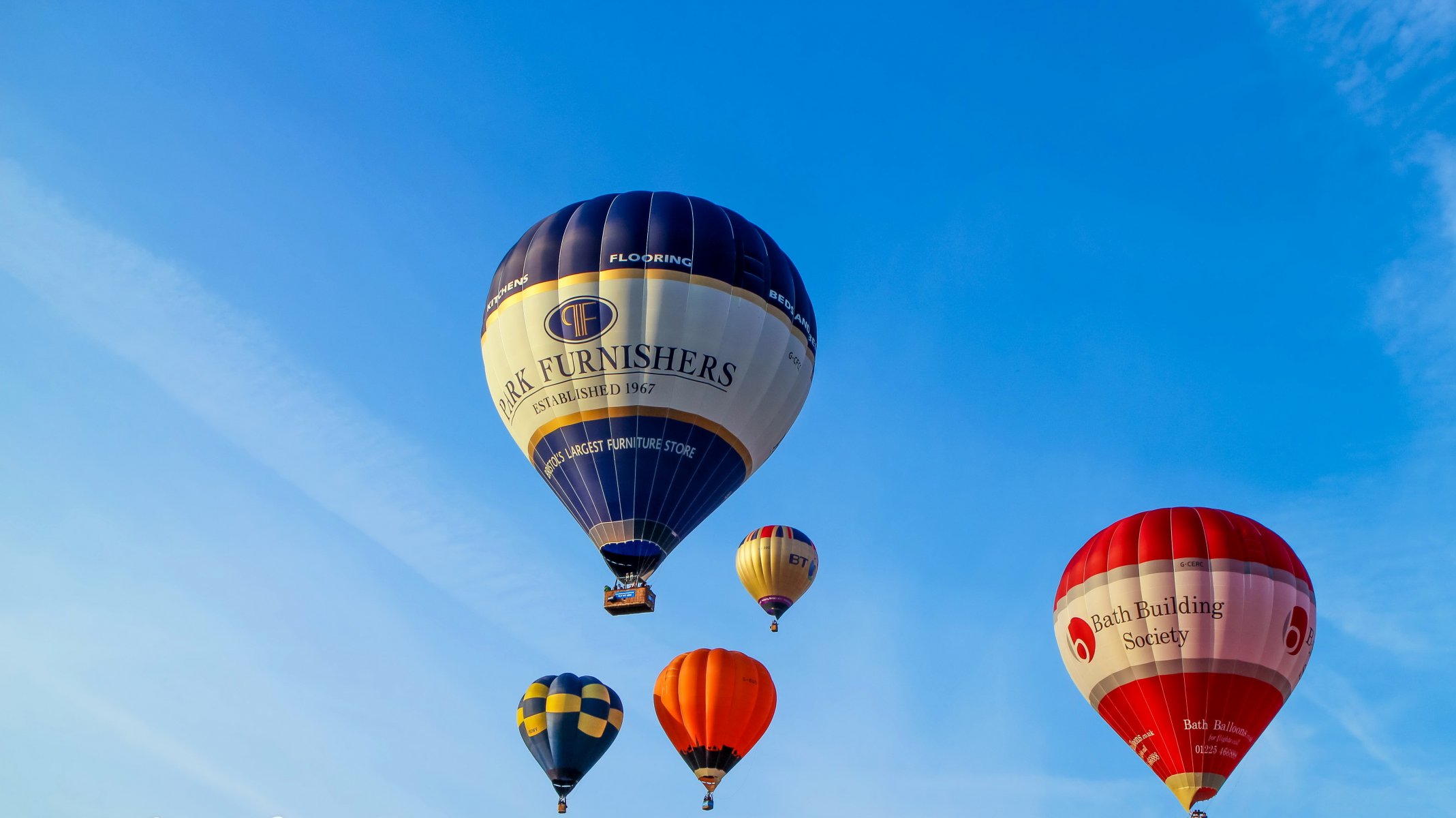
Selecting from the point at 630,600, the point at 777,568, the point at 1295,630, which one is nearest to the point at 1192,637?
the point at 1295,630

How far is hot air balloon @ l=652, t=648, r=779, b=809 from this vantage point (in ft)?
101

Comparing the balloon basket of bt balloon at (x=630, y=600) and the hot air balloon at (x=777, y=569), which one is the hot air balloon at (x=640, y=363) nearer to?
the balloon basket of bt balloon at (x=630, y=600)

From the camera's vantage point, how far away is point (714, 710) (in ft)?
101

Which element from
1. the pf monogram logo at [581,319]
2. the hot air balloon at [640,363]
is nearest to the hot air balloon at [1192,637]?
the hot air balloon at [640,363]

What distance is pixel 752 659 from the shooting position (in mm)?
31750

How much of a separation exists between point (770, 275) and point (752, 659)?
9.28 metres

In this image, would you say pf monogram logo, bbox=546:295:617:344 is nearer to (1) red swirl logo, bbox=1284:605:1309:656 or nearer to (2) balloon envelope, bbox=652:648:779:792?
(2) balloon envelope, bbox=652:648:779:792

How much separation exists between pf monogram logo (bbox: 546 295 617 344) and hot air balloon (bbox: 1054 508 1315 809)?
8.68 m

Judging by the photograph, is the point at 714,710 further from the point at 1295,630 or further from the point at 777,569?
the point at 1295,630

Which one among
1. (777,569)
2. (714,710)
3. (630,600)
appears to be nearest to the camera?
(630,600)

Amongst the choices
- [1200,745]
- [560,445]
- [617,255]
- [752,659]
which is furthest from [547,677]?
[1200,745]

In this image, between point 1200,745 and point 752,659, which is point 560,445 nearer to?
point 752,659

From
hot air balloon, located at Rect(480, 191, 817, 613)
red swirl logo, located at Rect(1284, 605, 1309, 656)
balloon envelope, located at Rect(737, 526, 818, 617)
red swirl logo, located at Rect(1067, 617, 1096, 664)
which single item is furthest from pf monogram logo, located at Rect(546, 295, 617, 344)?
balloon envelope, located at Rect(737, 526, 818, 617)

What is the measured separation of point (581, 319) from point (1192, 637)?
10.4 m
